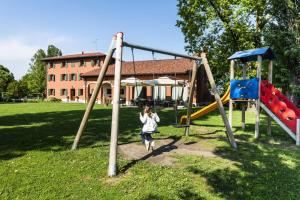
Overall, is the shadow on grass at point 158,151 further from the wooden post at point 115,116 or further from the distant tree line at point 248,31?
the distant tree line at point 248,31

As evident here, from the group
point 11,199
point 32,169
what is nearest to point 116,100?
point 32,169

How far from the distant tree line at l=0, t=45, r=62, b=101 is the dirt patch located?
155 ft

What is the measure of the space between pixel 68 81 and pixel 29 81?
22425mm

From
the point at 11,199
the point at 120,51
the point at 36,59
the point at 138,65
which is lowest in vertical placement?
the point at 11,199

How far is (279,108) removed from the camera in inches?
451

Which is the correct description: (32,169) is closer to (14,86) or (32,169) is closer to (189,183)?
(189,183)

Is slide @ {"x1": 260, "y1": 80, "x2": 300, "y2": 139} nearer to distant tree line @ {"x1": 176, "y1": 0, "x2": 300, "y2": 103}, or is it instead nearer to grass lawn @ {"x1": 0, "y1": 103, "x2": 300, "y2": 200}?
grass lawn @ {"x1": 0, "y1": 103, "x2": 300, "y2": 200}

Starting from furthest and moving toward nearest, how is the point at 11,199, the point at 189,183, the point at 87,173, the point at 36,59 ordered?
the point at 36,59, the point at 87,173, the point at 189,183, the point at 11,199

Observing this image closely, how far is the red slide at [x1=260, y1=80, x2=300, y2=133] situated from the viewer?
10.7 m

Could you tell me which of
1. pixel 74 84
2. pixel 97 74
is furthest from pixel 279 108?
pixel 74 84

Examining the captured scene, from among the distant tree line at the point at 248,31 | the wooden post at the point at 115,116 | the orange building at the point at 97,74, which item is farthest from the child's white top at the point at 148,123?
the orange building at the point at 97,74

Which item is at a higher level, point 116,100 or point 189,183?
point 116,100

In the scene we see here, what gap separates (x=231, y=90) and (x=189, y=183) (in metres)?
7.83

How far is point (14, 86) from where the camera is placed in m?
52.0
